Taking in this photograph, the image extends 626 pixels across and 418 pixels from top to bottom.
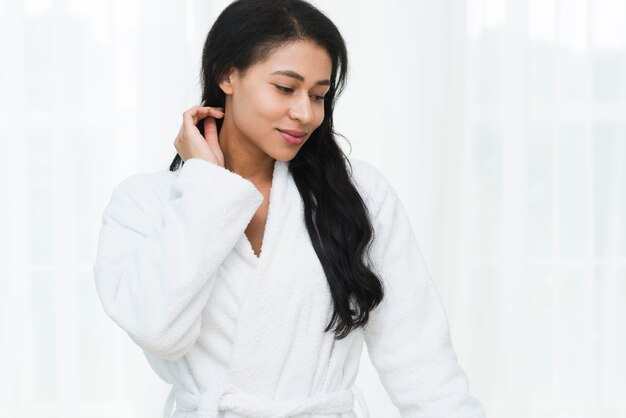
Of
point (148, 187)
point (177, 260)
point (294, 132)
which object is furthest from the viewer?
point (148, 187)

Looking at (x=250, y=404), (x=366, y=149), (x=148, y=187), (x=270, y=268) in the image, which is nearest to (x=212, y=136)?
(x=148, y=187)

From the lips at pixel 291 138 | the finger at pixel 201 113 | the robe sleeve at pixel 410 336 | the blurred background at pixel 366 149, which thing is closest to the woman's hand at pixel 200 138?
the finger at pixel 201 113

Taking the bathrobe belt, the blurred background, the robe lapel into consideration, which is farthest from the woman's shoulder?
the blurred background

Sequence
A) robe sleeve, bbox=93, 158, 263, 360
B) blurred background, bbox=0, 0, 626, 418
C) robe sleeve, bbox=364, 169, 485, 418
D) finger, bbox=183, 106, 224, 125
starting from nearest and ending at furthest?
robe sleeve, bbox=93, 158, 263, 360, robe sleeve, bbox=364, 169, 485, 418, finger, bbox=183, 106, 224, 125, blurred background, bbox=0, 0, 626, 418

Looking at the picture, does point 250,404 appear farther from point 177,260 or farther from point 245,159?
point 245,159

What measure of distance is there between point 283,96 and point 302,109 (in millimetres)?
39

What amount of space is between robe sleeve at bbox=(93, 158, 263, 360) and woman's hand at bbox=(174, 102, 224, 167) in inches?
1.6

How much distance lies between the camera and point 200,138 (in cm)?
154

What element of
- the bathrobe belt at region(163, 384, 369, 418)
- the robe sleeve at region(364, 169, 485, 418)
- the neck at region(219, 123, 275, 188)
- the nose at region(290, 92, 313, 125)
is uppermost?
the nose at region(290, 92, 313, 125)

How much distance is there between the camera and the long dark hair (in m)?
1.50

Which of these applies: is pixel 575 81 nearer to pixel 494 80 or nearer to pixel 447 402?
pixel 494 80

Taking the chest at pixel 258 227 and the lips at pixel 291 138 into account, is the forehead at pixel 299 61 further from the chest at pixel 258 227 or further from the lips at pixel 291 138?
the chest at pixel 258 227

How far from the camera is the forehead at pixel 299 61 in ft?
4.80

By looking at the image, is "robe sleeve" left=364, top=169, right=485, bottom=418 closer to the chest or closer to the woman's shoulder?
the chest
